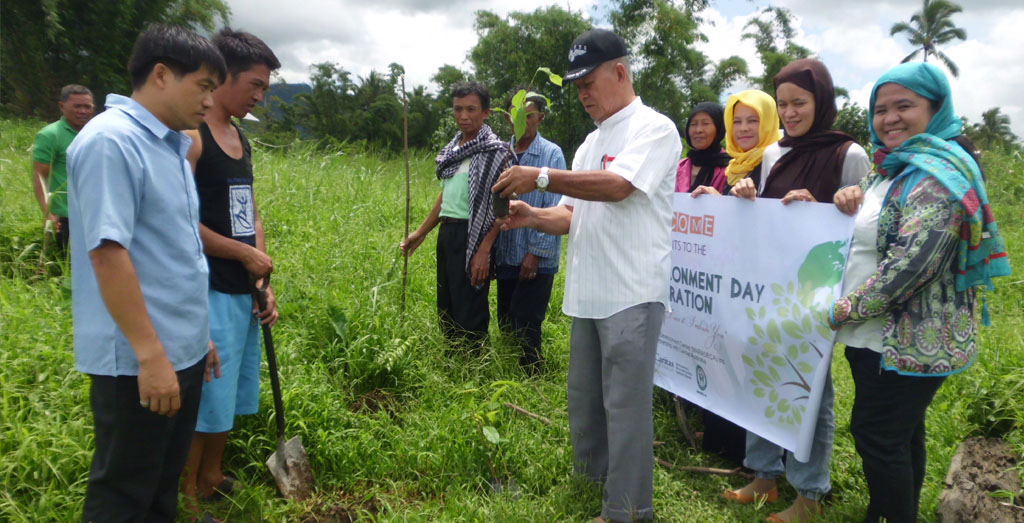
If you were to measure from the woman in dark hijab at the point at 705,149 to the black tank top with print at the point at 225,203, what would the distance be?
2117 millimetres

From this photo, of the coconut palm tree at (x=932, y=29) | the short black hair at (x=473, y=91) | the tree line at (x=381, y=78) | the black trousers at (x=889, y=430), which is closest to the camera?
the black trousers at (x=889, y=430)

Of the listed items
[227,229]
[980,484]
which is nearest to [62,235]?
[227,229]

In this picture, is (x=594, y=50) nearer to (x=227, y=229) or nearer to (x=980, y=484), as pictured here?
(x=227, y=229)


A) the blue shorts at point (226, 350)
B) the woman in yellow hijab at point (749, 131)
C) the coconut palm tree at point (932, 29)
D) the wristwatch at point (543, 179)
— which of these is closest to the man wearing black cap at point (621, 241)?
the wristwatch at point (543, 179)

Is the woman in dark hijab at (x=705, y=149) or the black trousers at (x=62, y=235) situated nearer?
the woman in dark hijab at (x=705, y=149)

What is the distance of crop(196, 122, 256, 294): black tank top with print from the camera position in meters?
2.28

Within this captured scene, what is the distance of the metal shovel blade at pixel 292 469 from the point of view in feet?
8.60

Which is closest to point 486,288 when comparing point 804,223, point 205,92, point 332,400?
point 332,400

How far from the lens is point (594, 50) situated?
7.49 feet

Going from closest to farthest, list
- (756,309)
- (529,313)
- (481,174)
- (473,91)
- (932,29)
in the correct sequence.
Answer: (756,309)
(481,174)
(473,91)
(529,313)
(932,29)

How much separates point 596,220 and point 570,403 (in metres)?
0.80

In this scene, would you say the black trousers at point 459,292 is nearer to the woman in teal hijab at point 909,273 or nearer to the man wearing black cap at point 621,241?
the man wearing black cap at point 621,241

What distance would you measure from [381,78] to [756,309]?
1262 cm

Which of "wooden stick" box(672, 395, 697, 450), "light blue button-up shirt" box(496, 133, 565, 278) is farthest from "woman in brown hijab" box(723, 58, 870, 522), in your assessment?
"light blue button-up shirt" box(496, 133, 565, 278)
